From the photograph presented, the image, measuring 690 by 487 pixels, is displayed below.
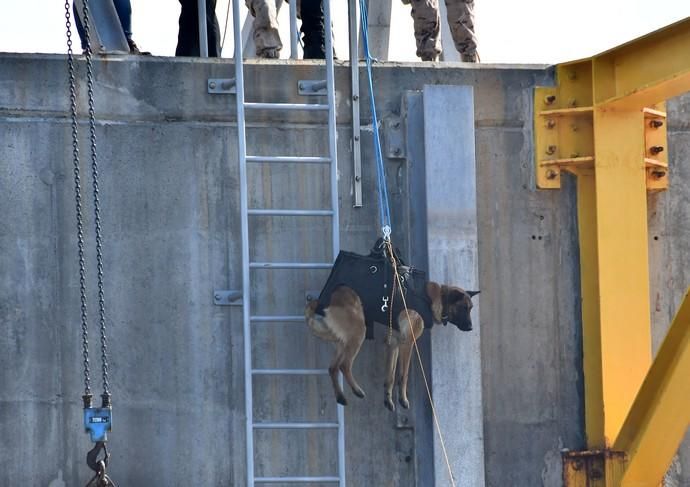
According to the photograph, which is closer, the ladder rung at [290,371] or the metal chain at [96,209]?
the metal chain at [96,209]

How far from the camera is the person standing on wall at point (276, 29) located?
1282 cm

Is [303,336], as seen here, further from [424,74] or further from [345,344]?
[424,74]

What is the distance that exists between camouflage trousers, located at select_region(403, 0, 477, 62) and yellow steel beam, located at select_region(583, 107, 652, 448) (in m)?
1.70

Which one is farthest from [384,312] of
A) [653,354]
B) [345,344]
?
[653,354]

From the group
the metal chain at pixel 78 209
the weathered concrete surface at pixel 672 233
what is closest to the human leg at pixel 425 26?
the weathered concrete surface at pixel 672 233

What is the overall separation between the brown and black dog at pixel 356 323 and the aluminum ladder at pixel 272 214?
0.22 meters

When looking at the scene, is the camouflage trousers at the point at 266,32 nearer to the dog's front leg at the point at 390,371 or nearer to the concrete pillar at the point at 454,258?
the concrete pillar at the point at 454,258

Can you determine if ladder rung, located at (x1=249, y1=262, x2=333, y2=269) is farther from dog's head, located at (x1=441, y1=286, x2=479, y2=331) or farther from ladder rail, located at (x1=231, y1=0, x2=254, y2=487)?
dog's head, located at (x1=441, y1=286, x2=479, y2=331)

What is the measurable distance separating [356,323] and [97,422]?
184 centimetres

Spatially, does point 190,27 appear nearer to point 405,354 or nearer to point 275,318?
point 275,318

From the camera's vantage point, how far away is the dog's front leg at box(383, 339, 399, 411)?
37.9ft

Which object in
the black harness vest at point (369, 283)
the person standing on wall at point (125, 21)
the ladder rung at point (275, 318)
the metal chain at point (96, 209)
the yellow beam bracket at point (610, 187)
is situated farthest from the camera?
the person standing on wall at point (125, 21)

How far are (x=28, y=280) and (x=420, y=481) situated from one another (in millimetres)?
3002

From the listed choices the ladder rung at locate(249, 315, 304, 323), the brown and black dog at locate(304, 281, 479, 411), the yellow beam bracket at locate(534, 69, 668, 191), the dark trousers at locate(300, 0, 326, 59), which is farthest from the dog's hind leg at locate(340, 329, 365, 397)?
the dark trousers at locate(300, 0, 326, 59)
